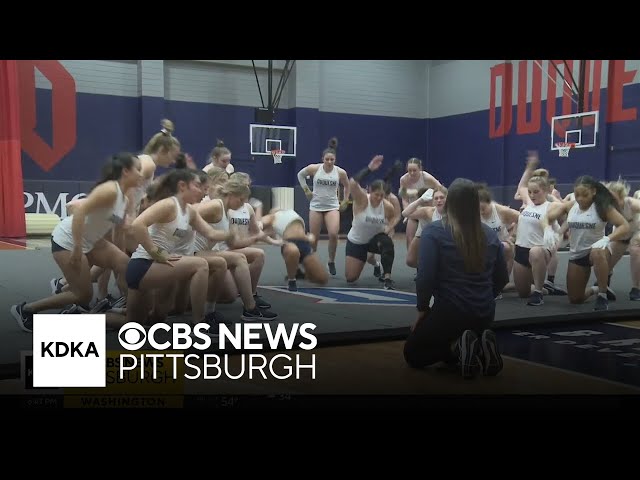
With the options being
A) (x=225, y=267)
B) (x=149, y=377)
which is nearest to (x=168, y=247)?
(x=225, y=267)

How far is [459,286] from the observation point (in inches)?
117

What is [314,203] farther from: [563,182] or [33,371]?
[563,182]

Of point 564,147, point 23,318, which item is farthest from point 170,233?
point 564,147

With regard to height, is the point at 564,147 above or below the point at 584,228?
above

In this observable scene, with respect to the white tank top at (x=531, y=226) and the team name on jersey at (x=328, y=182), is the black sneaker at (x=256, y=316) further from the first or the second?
the team name on jersey at (x=328, y=182)

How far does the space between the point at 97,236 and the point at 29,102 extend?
6635 mm

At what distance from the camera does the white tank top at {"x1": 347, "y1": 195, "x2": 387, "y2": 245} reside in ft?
19.0

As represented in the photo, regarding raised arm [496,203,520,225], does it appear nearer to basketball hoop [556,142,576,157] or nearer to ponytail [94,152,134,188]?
ponytail [94,152,134,188]

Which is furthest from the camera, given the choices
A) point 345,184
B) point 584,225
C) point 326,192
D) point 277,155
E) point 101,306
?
point 277,155

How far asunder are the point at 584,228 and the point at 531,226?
1.70 feet

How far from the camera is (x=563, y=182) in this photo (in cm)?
1078

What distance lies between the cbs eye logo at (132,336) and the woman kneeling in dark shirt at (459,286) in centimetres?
121

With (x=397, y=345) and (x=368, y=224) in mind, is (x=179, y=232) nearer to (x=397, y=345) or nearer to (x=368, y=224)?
(x=397, y=345)

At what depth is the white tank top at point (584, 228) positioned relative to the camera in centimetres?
475
